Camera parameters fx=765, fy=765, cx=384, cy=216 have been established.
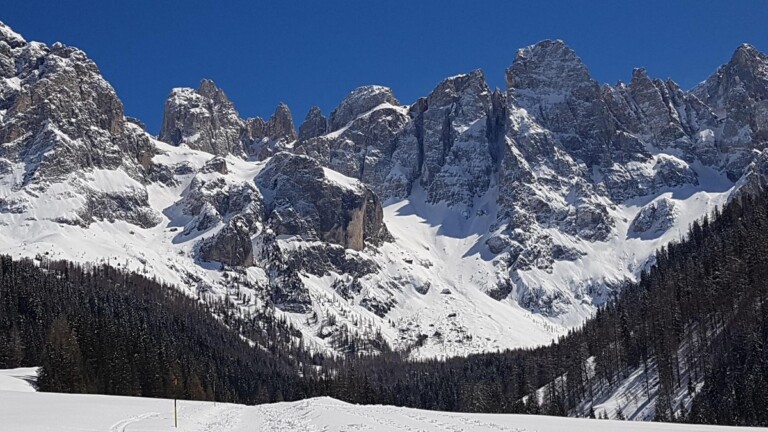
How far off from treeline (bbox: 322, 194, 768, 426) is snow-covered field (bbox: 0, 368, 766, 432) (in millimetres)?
44800

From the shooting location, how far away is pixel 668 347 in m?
103

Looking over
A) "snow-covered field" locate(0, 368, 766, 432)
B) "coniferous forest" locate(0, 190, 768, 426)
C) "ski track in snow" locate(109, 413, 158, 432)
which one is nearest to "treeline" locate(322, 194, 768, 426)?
"coniferous forest" locate(0, 190, 768, 426)

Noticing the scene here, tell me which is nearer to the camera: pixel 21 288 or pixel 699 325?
pixel 699 325

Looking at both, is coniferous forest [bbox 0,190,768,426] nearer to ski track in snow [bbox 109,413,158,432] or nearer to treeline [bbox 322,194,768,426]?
treeline [bbox 322,194,768,426]

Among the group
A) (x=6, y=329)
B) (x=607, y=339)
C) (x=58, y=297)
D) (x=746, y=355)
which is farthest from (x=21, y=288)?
(x=746, y=355)

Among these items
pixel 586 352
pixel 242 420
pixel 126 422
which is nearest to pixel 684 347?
pixel 586 352

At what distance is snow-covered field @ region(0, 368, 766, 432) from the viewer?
117 feet

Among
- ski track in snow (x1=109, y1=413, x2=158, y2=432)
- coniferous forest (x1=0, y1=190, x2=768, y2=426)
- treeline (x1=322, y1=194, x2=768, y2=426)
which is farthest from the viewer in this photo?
treeline (x1=322, y1=194, x2=768, y2=426)

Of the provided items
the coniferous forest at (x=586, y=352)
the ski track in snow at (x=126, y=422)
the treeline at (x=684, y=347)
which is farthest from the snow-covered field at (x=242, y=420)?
the treeline at (x=684, y=347)

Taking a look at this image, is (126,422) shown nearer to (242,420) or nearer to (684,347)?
(242,420)

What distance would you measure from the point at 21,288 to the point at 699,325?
142277mm

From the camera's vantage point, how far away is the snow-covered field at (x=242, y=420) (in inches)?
1400

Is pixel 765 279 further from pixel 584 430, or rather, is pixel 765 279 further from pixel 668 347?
pixel 584 430

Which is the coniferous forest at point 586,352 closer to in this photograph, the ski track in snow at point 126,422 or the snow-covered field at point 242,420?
the snow-covered field at point 242,420
